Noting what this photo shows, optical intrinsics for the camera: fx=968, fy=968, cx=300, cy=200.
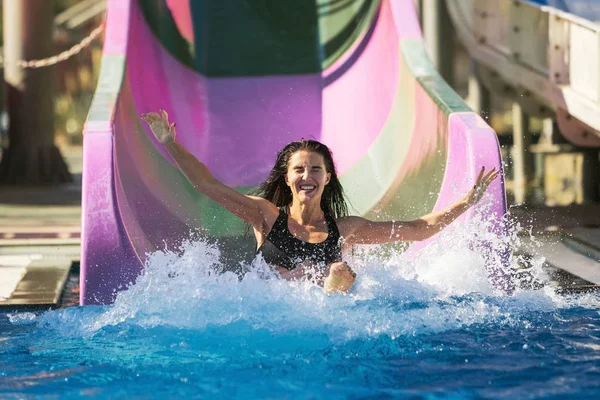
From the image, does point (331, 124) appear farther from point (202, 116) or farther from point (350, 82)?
point (202, 116)

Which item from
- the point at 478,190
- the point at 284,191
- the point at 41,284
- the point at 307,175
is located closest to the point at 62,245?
the point at 41,284

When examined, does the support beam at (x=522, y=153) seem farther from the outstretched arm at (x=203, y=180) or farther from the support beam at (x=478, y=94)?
the outstretched arm at (x=203, y=180)

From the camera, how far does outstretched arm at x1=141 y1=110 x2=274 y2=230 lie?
3912 mm

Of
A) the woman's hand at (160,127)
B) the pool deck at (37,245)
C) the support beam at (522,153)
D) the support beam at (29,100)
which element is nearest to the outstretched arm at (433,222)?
the woman's hand at (160,127)

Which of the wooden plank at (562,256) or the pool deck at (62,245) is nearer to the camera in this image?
the pool deck at (62,245)

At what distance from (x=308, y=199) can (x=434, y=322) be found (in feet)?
2.53

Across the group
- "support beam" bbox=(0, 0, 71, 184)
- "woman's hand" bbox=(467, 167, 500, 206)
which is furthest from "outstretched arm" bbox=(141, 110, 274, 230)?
"support beam" bbox=(0, 0, 71, 184)

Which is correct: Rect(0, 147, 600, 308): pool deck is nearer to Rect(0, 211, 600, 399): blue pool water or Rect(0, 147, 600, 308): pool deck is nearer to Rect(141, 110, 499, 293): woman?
Rect(0, 211, 600, 399): blue pool water

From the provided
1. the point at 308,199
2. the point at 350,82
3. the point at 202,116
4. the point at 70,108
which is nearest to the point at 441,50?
the point at 350,82

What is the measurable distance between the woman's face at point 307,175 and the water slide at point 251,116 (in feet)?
2.66

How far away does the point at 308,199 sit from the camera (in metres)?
4.16

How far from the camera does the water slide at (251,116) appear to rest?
4656mm

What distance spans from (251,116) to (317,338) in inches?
152

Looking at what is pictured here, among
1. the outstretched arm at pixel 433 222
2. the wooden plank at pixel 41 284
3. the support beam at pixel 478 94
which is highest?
the support beam at pixel 478 94
